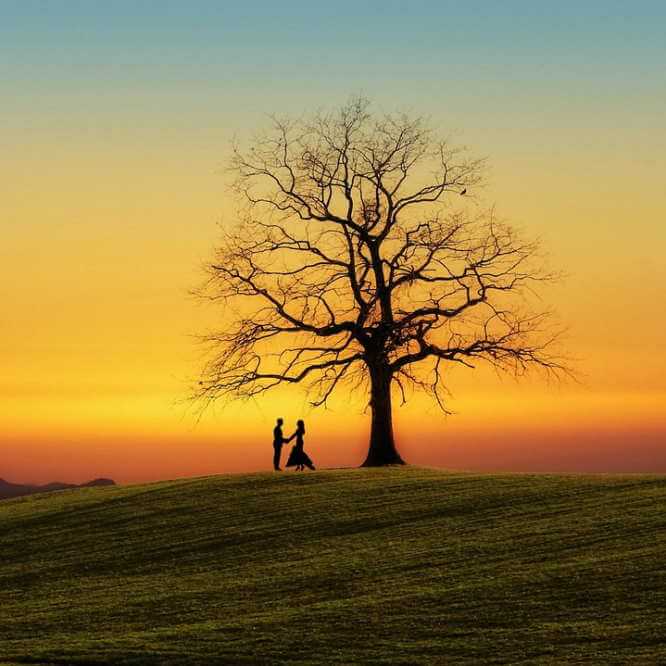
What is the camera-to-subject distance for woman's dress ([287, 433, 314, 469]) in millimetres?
50938

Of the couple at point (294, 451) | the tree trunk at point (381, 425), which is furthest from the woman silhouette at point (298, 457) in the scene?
the tree trunk at point (381, 425)

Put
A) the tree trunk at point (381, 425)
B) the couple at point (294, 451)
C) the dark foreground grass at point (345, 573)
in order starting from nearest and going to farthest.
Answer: the dark foreground grass at point (345, 573) → the couple at point (294, 451) → the tree trunk at point (381, 425)

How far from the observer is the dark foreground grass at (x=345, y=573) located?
79.8 feet

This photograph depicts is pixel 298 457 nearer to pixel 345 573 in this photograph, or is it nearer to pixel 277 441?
pixel 277 441

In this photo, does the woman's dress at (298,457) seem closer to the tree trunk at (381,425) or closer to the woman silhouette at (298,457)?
the woman silhouette at (298,457)

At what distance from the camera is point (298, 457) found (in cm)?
5103

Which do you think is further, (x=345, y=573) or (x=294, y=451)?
(x=294, y=451)

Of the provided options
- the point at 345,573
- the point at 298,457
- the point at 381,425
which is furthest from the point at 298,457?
the point at 345,573

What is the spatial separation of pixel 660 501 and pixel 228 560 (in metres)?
13.3

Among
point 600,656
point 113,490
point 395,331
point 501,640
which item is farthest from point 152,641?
point 395,331

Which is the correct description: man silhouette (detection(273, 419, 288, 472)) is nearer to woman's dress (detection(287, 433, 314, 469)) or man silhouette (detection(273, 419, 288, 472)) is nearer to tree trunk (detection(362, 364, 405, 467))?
woman's dress (detection(287, 433, 314, 469))

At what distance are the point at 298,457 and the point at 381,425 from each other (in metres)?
5.00

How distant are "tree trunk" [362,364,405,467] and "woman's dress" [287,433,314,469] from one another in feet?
13.4

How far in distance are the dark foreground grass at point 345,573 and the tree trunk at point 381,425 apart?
613 centimetres
